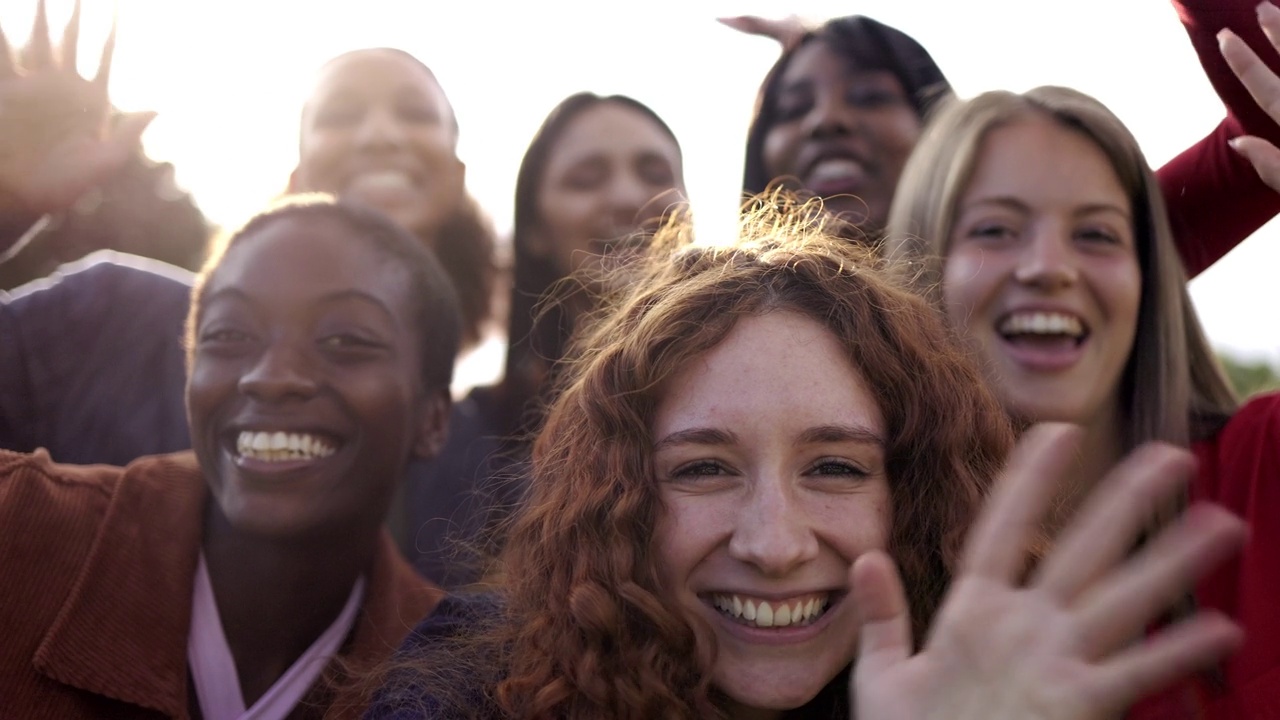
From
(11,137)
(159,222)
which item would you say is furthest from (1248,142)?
(159,222)

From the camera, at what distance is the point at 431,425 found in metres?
3.27

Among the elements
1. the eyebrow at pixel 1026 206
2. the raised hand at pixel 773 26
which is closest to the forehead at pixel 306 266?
the eyebrow at pixel 1026 206

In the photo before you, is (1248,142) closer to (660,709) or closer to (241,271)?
(660,709)

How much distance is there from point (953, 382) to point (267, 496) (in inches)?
66.0

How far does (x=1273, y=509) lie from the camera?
8.93ft

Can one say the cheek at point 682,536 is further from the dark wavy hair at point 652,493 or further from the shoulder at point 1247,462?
the shoulder at point 1247,462

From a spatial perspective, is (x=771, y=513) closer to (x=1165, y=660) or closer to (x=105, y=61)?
(x=1165, y=660)

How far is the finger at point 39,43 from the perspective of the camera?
122 inches

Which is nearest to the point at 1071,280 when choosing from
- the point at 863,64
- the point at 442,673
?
the point at 863,64

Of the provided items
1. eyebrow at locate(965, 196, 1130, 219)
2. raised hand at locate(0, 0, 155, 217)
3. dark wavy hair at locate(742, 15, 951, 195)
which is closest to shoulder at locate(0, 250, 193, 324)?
raised hand at locate(0, 0, 155, 217)

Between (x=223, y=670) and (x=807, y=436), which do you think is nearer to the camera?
(x=807, y=436)

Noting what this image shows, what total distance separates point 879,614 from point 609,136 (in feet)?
9.17

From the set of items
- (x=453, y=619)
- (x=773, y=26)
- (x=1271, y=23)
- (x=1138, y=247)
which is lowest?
(x=453, y=619)

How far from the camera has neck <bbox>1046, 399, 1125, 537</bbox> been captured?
3.13 metres
